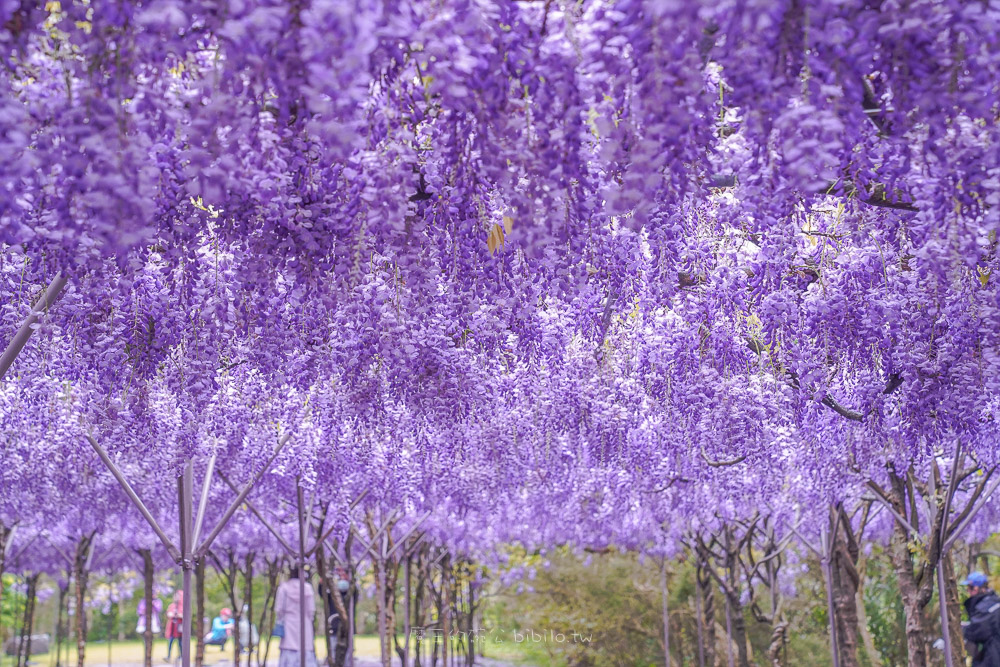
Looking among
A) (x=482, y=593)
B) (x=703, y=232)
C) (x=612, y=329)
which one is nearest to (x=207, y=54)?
(x=703, y=232)

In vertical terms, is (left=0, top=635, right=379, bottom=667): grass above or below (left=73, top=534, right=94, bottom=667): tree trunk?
below

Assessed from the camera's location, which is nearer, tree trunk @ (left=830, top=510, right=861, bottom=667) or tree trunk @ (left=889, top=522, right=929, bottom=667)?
tree trunk @ (left=889, top=522, right=929, bottom=667)

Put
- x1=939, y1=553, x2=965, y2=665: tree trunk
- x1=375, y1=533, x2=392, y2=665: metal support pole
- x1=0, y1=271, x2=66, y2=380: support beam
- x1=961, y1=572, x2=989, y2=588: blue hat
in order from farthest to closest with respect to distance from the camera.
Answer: x1=375, y1=533, x2=392, y2=665: metal support pole < x1=961, y1=572, x2=989, y2=588: blue hat < x1=939, y1=553, x2=965, y2=665: tree trunk < x1=0, y1=271, x2=66, y2=380: support beam

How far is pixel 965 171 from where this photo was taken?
2.69 m

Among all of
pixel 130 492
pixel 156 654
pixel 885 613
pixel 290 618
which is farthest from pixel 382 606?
pixel 156 654

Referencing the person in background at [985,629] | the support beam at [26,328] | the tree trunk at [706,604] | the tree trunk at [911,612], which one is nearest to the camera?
the support beam at [26,328]

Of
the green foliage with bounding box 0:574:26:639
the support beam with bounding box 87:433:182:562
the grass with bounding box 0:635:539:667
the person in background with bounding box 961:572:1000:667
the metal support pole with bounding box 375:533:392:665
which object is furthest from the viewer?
the green foliage with bounding box 0:574:26:639

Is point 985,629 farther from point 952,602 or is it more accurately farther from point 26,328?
point 26,328

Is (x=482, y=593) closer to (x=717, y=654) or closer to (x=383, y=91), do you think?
(x=717, y=654)

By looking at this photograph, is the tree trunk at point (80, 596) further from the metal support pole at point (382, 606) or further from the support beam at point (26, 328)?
the support beam at point (26, 328)

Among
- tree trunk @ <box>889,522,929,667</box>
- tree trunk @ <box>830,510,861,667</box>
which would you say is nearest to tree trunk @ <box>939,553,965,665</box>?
tree trunk @ <box>889,522,929,667</box>

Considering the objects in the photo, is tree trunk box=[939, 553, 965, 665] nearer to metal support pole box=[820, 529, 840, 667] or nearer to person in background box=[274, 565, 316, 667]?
metal support pole box=[820, 529, 840, 667]

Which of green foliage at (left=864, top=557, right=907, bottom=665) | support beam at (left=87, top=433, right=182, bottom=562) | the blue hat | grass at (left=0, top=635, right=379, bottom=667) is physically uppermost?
support beam at (left=87, top=433, right=182, bottom=562)

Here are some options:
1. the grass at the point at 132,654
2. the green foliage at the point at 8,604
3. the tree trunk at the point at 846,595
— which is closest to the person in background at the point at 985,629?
the tree trunk at the point at 846,595
